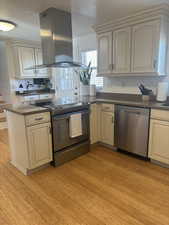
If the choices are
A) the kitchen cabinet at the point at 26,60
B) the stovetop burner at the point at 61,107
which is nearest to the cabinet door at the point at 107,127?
the stovetop burner at the point at 61,107

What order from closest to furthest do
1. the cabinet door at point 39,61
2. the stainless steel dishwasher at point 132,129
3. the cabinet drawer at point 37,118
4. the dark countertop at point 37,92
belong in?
the cabinet drawer at point 37,118, the stainless steel dishwasher at point 132,129, the dark countertop at point 37,92, the cabinet door at point 39,61

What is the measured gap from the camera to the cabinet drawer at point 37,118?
7.52ft

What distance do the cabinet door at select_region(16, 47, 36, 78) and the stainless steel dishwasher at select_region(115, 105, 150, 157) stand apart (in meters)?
3.11

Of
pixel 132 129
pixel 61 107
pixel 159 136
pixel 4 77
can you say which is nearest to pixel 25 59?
pixel 4 77

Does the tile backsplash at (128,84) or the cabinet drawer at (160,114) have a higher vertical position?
the tile backsplash at (128,84)

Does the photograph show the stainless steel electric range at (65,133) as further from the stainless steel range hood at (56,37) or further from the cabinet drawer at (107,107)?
the stainless steel range hood at (56,37)

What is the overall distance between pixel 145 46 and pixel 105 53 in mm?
825

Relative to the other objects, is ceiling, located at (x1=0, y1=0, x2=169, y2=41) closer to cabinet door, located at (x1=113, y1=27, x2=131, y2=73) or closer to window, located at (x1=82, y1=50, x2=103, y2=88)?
cabinet door, located at (x1=113, y1=27, x2=131, y2=73)

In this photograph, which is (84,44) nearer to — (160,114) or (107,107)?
(107,107)

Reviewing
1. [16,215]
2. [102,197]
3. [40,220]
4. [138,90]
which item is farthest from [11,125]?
[138,90]

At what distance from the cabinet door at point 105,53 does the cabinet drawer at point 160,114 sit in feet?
4.04

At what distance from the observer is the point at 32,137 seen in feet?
7.73

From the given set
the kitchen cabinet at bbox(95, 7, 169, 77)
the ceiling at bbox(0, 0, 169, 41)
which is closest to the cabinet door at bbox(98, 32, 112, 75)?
the kitchen cabinet at bbox(95, 7, 169, 77)

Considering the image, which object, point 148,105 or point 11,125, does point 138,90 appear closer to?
point 148,105
